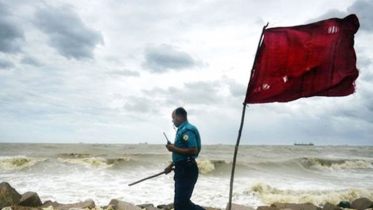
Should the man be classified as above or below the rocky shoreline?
above

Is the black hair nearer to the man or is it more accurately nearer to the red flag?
the man

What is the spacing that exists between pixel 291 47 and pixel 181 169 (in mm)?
2224

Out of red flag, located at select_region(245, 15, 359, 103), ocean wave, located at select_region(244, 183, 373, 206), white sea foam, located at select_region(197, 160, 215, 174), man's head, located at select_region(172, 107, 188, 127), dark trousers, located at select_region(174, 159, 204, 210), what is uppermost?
red flag, located at select_region(245, 15, 359, 103)

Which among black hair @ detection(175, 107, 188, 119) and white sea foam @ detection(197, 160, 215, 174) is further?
white sea foam @ detection(197, 160, 215, 174)

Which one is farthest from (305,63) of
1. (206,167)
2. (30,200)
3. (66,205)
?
(206,167)

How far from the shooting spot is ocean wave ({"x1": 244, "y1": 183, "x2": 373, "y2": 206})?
39.0 ft

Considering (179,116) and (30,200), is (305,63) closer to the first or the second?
(179,116)

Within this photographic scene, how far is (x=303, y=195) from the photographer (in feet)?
41.0

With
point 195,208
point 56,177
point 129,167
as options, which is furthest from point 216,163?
point 195,208

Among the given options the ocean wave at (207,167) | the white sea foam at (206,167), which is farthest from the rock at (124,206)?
the white sea foam at (206,167)

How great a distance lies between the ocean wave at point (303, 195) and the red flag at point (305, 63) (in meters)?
8.02

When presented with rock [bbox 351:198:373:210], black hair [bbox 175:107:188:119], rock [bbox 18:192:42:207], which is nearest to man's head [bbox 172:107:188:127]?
black hair [bbox 175:107:188:119]

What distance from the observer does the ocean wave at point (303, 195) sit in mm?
11875

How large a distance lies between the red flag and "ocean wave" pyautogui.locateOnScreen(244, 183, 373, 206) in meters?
8.02
